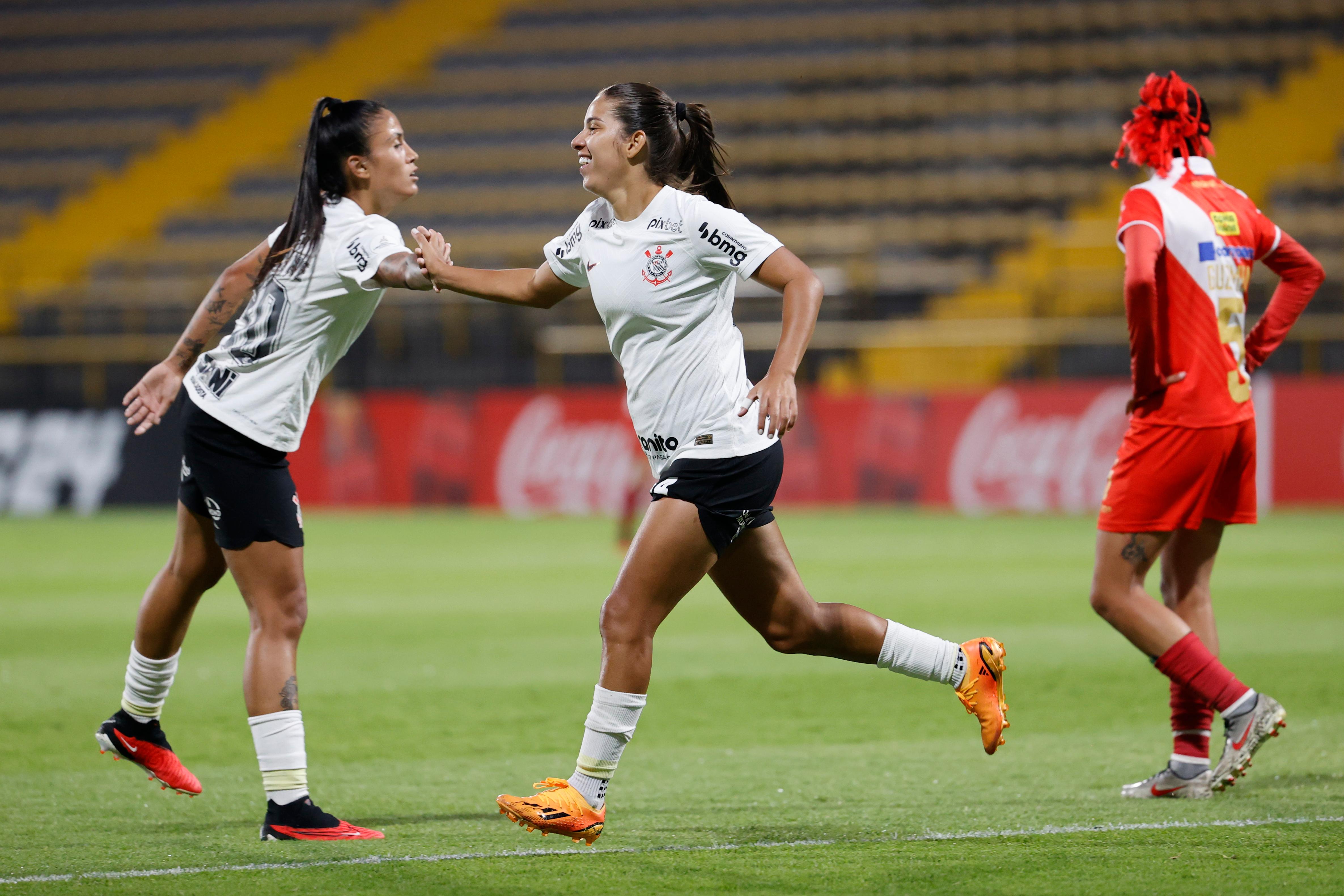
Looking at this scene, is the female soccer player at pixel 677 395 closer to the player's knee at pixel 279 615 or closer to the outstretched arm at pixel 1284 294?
the player's knee at pixel 279 615

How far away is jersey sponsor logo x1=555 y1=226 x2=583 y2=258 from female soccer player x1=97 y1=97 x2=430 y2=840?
1.40 ft

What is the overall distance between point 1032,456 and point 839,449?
2.33m

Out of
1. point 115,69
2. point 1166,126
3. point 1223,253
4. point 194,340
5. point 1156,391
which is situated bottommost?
point 1156,391

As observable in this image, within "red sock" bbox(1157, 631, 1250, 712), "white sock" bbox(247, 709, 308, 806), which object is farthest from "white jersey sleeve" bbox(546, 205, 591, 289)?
"red sock" bbox(1157, 631, 1250, 712)

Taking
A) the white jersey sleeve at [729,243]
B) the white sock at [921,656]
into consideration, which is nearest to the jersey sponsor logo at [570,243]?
the white jersey sleeve at [729,243]

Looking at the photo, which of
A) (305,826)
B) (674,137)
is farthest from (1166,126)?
(305,826)

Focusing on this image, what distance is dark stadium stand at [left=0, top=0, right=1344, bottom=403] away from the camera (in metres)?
22.9

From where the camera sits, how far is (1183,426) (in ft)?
16.9

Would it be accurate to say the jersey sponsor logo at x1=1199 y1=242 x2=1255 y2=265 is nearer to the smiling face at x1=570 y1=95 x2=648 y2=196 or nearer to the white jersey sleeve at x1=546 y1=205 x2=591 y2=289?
the smiling face at x1=570 y1=95 x2=648 y2=196

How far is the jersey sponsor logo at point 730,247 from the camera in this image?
440 cm

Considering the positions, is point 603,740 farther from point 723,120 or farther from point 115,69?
point 115,69

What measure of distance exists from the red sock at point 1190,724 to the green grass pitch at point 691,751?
0.63 feet

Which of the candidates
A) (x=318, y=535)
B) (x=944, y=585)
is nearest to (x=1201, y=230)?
(x=944, y=585)

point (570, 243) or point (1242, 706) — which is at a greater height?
point (570, 243)
